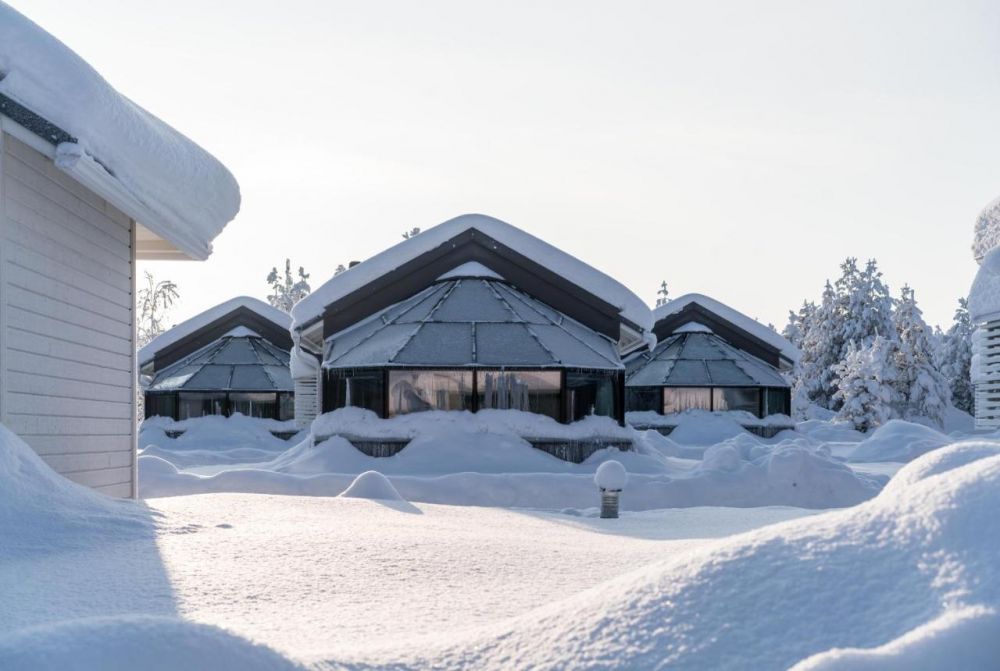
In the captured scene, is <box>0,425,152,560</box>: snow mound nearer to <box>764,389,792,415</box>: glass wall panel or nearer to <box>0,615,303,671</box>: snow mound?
<box>0,615,303,671</box>: snow mound

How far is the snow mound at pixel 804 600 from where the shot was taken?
2.94 metres

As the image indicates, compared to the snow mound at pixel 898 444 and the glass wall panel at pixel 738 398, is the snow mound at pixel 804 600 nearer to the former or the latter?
the snow mound at pixel 898 444

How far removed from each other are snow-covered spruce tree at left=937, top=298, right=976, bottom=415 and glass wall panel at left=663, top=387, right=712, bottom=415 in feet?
99.7

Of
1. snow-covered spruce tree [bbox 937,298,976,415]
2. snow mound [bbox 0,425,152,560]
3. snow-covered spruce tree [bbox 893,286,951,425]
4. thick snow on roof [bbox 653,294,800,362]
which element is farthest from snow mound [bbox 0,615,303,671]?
snow-covered spruce tree [bbox 937,298,976,415]

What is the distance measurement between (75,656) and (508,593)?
277 cm

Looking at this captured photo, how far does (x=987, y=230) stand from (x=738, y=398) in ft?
38.8

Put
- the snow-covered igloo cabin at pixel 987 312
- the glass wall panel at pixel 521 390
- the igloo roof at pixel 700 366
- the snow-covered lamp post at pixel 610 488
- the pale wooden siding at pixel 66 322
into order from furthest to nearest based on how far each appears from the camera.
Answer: the igloo roof at pixel 700 366
the glass wall panel at pixel 521 390
the snow-covered igloo cabin at pixel 987 312
the snow-covered lamp post at pixel 610 488
the pale wooden siding at pixel 66 322

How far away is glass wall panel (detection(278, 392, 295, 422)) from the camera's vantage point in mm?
30445

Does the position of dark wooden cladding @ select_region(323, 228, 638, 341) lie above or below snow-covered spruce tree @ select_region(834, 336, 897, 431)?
above

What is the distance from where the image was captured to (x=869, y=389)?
137 feet

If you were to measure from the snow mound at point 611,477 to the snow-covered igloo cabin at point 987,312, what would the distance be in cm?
956

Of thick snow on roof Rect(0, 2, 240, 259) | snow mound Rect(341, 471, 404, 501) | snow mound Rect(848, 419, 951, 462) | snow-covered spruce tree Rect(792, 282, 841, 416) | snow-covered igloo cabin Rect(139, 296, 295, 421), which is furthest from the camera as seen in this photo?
snow-covered spruce tree Rect(792, 282, 841, 416)

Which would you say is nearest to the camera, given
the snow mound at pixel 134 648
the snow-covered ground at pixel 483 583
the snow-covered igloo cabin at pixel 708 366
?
the snow mound at pixel 134 648

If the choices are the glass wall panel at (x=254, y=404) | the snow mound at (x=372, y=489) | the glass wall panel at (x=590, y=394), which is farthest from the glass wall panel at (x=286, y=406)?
the snow mound at (x=372, y=489)
